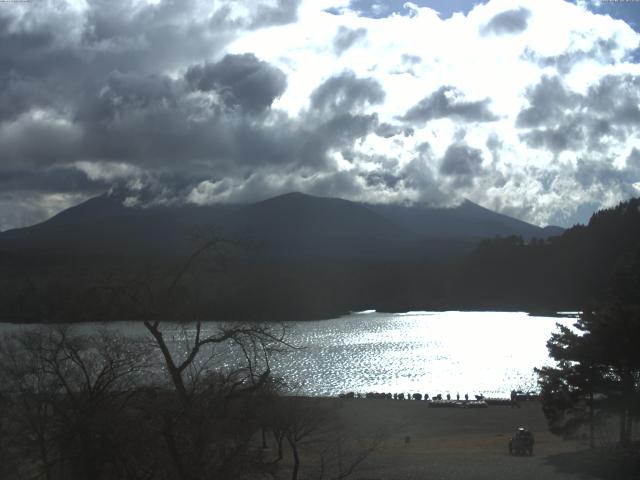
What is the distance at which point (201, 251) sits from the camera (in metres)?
8.03

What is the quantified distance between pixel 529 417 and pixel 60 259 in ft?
316

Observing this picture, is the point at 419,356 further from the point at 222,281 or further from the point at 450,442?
the point at 222,281

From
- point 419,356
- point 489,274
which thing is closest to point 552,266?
point 489,274

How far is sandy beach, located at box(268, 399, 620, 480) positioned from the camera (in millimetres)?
22680

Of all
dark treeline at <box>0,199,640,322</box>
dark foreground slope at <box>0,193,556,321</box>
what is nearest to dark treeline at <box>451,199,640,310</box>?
dark treeline at <box>0,199,640,322</box>

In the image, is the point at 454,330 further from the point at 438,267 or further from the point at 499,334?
the point at 438,267

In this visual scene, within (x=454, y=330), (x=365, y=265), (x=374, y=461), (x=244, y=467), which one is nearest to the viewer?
(x=244, y=467)

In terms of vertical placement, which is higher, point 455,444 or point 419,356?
point 455,444

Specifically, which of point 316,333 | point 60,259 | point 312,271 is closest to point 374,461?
point 316,333

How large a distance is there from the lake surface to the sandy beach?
23.3 ft

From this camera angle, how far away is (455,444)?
34.1 meters

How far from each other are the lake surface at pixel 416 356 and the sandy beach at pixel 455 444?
7103 mm

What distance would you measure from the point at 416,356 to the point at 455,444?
2200 inches

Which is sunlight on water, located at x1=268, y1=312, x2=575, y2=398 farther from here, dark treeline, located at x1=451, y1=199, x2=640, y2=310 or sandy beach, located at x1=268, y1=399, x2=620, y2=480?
dark treeline, located at x1=451, y1=199, x2=640, y2=310
